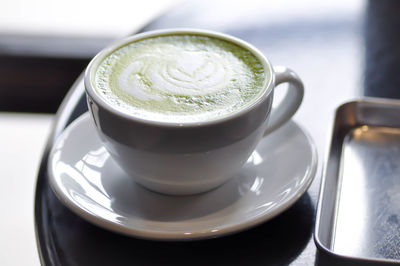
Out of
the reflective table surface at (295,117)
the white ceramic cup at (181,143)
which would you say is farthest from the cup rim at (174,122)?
the reflective table surface at (295,117)

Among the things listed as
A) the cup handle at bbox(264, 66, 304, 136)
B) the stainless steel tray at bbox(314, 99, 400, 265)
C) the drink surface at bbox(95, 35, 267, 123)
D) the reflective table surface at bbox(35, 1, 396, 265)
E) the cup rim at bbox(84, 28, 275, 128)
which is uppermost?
the cup rim at bbox(84, 28, 275, 128)

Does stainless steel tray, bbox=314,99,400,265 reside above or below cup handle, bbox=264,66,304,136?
below

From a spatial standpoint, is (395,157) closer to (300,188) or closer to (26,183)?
(300,188)

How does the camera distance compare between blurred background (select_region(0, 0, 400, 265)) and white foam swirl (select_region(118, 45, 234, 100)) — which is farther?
blurred background (select_region(0, 0, 400, 265))

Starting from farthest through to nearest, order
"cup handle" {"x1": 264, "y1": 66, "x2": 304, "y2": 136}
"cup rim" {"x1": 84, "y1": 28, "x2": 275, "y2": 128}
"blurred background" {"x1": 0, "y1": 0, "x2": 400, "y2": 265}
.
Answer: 1. "blurred background" {"x1": 0, "y1": 0, "x2": 400, "y2": 265}
2. "cup handle" {"x1": 264, "y1": 66, "x2": 304, "y2": 136}
3. "cup rim" {"x1": 84, "y1": 28, "x2": 275, "y2": 128}

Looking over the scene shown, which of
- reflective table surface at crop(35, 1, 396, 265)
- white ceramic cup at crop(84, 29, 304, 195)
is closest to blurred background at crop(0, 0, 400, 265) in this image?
reflective table surface at crop(35, 1, 396, 265)

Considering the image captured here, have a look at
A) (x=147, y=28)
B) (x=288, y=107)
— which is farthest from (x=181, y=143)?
(x=147, y=28)

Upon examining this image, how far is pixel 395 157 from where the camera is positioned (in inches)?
28.0

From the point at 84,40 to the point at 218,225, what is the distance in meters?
1.60

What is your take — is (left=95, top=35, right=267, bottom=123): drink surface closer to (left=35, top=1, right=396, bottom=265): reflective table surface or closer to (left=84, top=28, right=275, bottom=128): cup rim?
(left=84, top=28, right=275, bottom=128): cup rim

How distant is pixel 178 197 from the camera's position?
603 millimetres

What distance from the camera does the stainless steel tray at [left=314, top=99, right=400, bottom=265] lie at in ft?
1.85

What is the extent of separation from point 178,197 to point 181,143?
0.09 meters

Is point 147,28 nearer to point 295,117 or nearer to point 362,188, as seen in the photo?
point 295,117
